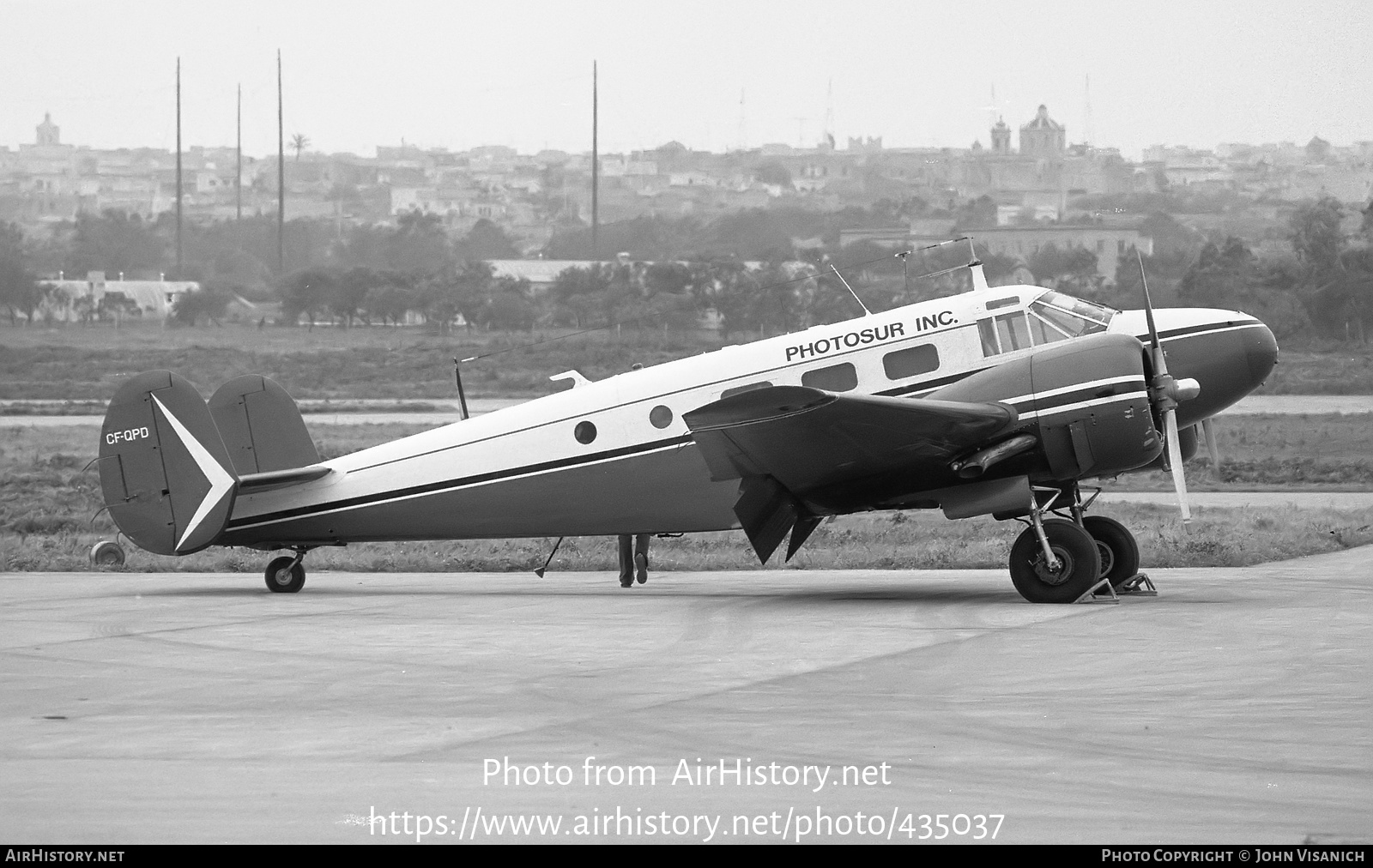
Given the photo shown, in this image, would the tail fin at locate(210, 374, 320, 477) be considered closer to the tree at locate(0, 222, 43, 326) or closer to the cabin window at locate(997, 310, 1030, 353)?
the cabin window at locate(997, 310, 1030, 353)

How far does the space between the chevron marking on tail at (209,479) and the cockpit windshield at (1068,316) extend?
31.1 ft

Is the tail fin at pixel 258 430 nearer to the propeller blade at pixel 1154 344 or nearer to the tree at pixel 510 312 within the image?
the propeller blade at pixel 1154 344

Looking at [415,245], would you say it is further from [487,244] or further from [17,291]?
[17,291]

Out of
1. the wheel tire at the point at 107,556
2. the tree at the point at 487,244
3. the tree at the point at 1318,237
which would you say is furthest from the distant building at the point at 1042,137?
the wheel tire at the point at 107,556

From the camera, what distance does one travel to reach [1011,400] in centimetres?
1667

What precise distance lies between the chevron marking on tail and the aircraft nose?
1153 centimetres

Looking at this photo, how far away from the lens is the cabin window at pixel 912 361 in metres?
17.7

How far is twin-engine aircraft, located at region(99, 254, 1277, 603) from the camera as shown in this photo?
16.5 meters

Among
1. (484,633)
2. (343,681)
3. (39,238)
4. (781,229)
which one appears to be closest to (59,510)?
(484,633)

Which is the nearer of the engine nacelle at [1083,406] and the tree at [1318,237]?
the engine nacelle at [1083,406]

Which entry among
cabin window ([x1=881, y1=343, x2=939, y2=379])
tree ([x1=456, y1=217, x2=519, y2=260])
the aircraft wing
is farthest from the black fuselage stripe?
tree ([x1=456, y1=217, x2=519, y2=260])

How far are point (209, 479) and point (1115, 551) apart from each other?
1039 cm
